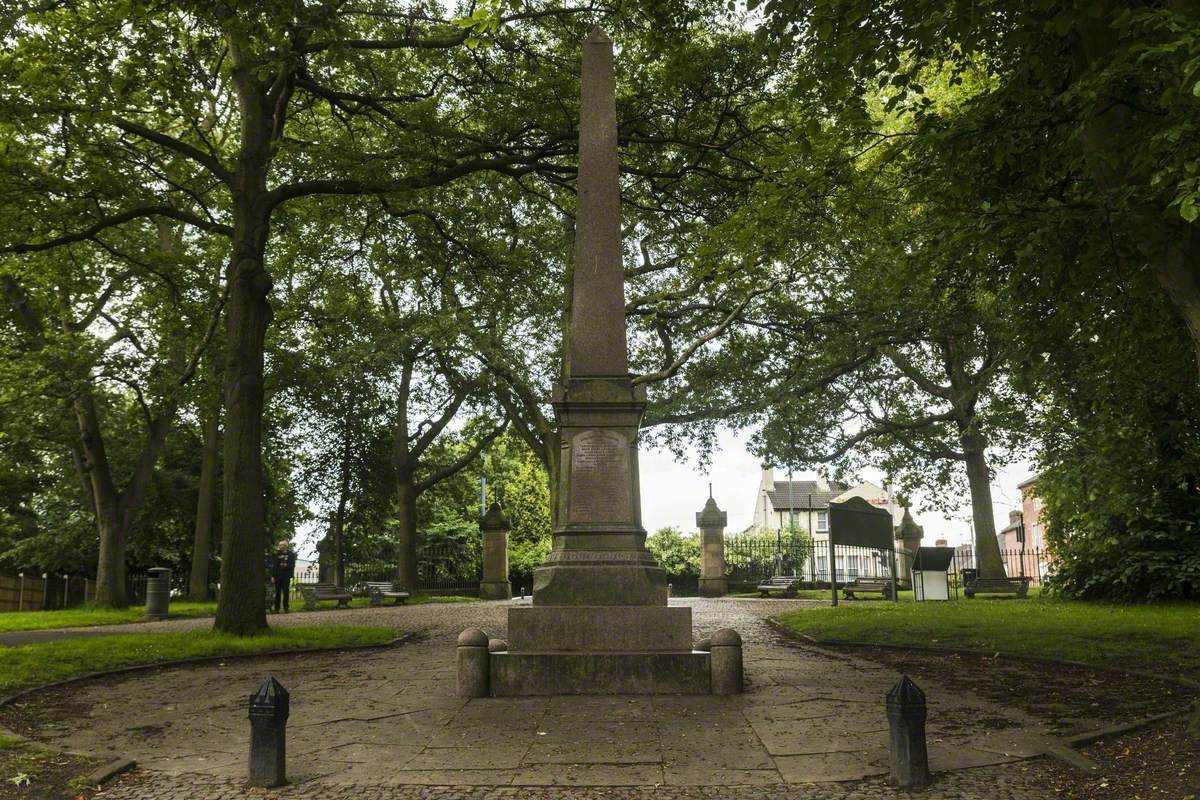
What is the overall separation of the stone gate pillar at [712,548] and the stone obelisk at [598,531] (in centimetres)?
1795

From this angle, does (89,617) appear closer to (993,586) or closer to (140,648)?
(140,648)

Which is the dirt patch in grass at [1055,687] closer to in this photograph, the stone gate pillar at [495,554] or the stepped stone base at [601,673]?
the stepped stone base at [601,673]

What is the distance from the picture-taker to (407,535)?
29.6m

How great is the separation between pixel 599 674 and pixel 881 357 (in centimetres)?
2151

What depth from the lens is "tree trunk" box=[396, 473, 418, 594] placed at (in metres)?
29.4

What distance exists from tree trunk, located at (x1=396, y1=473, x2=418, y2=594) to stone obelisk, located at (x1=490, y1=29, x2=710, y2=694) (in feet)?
68.8

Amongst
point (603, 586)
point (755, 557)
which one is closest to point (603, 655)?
point (603, 586)

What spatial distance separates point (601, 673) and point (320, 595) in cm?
1803

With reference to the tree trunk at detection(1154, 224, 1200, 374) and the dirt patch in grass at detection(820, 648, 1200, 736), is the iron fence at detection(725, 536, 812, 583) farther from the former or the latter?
the tree trunk at detection(1154, 224, 1200, 374)

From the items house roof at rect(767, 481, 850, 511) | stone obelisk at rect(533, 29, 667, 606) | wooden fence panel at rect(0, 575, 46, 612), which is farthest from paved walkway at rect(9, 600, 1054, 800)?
house roof at rect(767, 481, 850, 511)

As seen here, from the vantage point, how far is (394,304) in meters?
28.7

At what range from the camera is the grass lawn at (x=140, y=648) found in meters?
10.4

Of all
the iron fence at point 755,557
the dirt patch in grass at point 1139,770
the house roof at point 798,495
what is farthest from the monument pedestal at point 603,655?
the house roof at point 798,495

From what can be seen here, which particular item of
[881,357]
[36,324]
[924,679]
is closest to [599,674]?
[924,679]
